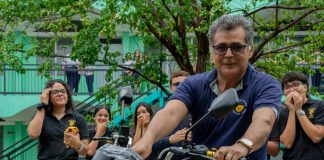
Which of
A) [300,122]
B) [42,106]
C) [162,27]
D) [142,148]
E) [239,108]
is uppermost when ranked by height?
[162,27]

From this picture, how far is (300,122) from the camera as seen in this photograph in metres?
7.44

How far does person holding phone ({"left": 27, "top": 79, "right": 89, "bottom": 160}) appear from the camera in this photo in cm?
783

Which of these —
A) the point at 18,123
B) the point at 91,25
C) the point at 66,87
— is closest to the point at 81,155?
the point at 66,87

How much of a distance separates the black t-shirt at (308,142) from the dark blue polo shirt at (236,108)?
3425mm

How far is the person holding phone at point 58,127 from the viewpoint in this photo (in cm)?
783

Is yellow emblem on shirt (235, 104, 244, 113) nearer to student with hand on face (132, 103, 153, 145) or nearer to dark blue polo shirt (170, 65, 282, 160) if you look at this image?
dark blue polo shirt (170, 65, 282, 160)

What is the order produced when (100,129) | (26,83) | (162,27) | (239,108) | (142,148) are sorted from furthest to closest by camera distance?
(26,83)
(162,27)
(100,129)
(239,108)
(142,148)

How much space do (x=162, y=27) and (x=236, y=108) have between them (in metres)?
9.10

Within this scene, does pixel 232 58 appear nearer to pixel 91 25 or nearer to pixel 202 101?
pixel 202 101

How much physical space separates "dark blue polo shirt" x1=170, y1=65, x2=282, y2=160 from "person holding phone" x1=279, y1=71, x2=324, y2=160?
131 inches

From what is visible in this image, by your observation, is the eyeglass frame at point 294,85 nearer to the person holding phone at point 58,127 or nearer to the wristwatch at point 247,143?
the person holding phone at point 58,127

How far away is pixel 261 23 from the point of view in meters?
14.4

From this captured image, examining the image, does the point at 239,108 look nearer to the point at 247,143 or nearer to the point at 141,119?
the point at 247,143

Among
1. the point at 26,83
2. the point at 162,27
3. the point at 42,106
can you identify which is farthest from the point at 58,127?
the point at 26,83
